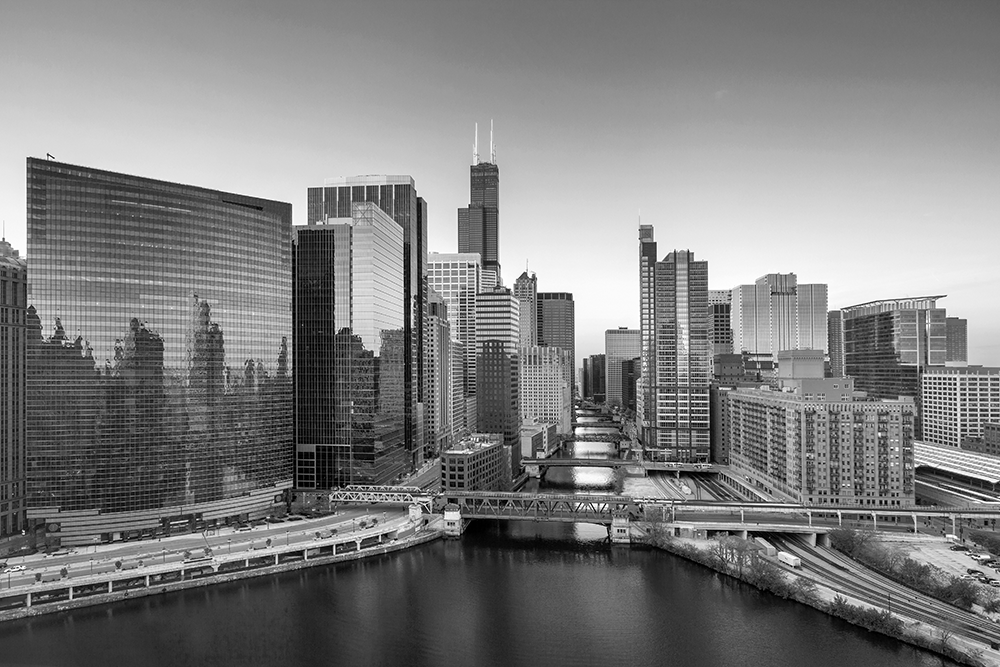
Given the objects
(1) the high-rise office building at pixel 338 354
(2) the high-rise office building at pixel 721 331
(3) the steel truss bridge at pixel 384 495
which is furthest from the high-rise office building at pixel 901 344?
(1) the high-rise office building at pixel 338 354

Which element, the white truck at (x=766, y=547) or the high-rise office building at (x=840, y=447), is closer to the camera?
the white truck at (x=766, y=547)

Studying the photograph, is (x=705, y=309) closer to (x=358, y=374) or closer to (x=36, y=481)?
(x=358, y=374)

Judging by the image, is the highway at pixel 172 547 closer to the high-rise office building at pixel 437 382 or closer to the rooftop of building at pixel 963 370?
the high-rise office building at pixel 437 382

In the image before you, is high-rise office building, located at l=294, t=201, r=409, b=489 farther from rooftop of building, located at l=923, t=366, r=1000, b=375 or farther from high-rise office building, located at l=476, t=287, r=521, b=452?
rooftop of building, located at l=923, t=366, r=1000, b=375

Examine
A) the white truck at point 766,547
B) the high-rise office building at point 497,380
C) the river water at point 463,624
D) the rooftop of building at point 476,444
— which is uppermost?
the high-rise office building at point 497,380

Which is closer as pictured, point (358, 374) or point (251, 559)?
point (251, 559)

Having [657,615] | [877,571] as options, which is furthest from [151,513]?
[877,571]
